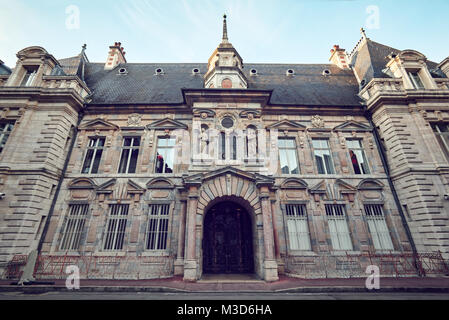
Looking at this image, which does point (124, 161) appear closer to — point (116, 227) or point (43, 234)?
point (116, 227)

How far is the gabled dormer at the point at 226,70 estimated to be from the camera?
13438 millimetres

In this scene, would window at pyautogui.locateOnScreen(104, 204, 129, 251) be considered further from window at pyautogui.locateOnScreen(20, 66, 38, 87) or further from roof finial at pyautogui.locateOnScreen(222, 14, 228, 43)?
roof finial at pyautogui.locateOnScreen(222, 14, 228, 43)

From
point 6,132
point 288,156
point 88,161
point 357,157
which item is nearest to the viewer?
point 6,132

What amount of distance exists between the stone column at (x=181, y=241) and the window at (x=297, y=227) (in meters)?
5.60

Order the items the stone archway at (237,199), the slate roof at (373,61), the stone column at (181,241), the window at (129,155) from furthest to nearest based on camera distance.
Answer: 1. the slate roof at (373,61)
2. the window at (129,155)
3. the stone column at (181,241)
4. the stone archway at (237,199)

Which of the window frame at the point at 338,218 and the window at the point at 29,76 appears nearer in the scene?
the window frame at the point at 338,218

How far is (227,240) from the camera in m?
11.2

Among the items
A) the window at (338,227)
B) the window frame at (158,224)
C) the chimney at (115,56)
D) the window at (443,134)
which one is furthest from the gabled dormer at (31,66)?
the window at (443,134)

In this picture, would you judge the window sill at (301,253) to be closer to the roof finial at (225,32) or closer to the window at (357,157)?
the window at (357,157)

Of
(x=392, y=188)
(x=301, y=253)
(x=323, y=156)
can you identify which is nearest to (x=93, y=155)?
(x=301, y=253)

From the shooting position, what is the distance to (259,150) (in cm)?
1184

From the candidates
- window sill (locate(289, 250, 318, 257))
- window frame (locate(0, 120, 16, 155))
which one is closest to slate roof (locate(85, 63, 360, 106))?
window frame (locate(0, 120, 16, 155))

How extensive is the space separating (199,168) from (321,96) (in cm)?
1072

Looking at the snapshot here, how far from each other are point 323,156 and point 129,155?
39.5ft
